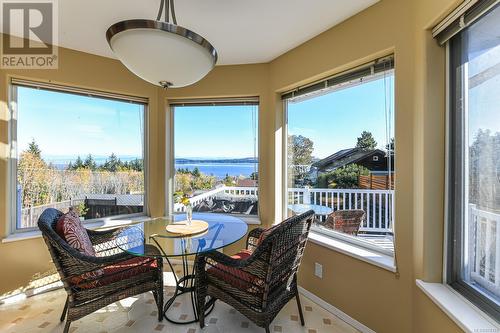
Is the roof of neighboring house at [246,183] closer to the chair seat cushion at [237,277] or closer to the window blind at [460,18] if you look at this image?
the chair seat cushion at [237,277]

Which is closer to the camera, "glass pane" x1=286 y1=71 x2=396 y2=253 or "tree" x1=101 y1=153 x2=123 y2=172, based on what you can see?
"glass pane" x1=286 y1=71 x2=396 y2=253

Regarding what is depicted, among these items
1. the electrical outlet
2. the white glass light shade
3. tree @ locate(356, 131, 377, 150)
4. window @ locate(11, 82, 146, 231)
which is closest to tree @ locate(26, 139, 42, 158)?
window @ locate(11, 82, 146, 231)

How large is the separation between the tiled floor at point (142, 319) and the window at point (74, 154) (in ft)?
2.79

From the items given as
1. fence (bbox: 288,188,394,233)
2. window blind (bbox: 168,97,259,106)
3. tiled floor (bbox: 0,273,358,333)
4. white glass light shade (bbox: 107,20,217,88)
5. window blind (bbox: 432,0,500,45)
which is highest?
window blind (bbox: 168,97,259,106)

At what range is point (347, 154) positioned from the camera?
219 centimetres

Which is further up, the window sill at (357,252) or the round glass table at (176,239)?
the round glass table at (176,239)

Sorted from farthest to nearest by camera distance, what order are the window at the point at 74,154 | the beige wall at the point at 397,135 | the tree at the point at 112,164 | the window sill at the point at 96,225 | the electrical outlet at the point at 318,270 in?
the tree at the point at 112,164 → the window at the point at 74,154 → the window sill at the point at 96,225 → the electrical outlet at the point at 318,270 → the beige wall at the point at 397,135

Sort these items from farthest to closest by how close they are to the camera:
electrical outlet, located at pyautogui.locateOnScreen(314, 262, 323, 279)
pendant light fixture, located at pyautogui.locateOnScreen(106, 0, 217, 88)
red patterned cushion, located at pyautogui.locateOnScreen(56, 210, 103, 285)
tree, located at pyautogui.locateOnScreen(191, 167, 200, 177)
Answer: tree, located at pyautogui.locateOnScreen(191, 167, 200, 177) < electrical outlet, located at pyautogui.locateOnScreen(314, 262, 323, 279) < red patterned cushion, located at pyautogui.locateOnScreen(56, 210, 103, 285) < pendant light fixture, located at pyautogui.locateOnScreen(106, 0, 217, 88)

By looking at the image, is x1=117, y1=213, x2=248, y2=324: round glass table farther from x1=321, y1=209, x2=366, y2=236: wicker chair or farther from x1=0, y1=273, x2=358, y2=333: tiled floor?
x1=321, y1=209, x2=366, y2=236: wicker chair

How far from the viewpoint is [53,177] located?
2648mm

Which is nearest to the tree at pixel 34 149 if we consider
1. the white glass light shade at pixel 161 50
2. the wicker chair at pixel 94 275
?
the wicker chair at pixel 94 275

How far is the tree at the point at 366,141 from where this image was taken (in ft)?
6.54

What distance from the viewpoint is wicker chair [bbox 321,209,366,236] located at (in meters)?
2.14

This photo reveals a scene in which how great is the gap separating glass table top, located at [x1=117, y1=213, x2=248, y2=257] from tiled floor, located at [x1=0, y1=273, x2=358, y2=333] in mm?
644
